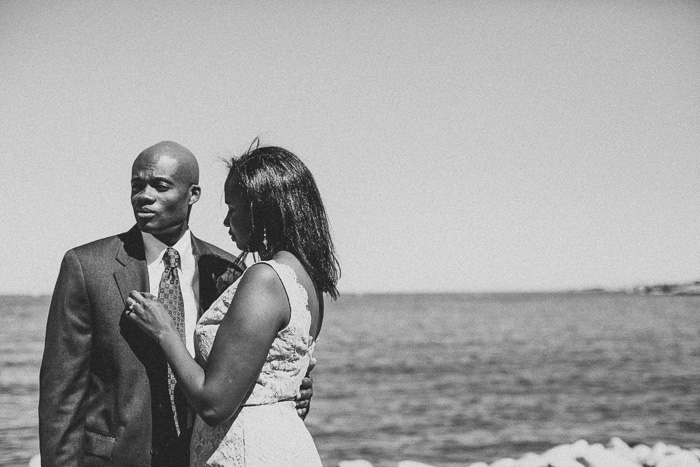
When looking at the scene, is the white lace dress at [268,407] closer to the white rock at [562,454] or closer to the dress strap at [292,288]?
the dress strap at [292,288]

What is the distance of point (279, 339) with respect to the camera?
2.80 meters

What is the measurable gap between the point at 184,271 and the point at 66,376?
612 millimetres

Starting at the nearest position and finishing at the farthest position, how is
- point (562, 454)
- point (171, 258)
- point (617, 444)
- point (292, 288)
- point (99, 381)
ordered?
point (292, 288) → point (99, 381) → point (171, 258) → point (562, 454) → point (617, 444)

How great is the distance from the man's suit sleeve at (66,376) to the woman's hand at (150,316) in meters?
0.27

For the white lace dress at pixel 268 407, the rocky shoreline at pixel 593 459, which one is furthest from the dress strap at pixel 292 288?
the rocky shoreline at pixel 593 459

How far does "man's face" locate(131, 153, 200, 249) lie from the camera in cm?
328

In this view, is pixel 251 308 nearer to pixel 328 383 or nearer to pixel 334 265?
pixel 334 265

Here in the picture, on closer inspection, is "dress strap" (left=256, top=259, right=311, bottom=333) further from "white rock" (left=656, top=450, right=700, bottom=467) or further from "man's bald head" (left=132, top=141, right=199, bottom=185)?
"white rock" (left=656, top=450, right=700, bottom=467)

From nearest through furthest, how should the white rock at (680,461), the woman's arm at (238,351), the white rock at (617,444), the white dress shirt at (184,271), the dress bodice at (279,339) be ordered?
the woman's arm at (238,351) < the dress bodice at (279,339) < the white dress shirt at (184,271) < the white rock at (680,461) < the white rock at (617,444)

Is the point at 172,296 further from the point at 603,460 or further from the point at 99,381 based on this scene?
the point at 603,460

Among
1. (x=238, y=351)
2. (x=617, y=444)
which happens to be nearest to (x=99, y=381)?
(x=238, y=351)

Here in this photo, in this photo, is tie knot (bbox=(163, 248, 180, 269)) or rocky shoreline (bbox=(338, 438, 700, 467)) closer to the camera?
tie knot (bbox=(163, 248, 180, 269))

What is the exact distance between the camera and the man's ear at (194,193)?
343 centimetres

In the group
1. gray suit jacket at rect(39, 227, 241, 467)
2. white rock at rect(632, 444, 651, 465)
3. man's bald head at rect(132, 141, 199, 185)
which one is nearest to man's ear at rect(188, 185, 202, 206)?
man's bald head at rect(132, 141, 199, 185)
